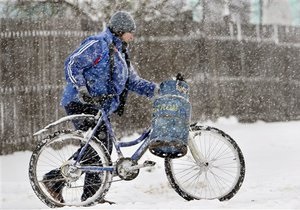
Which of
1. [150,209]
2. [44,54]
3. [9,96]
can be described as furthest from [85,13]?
[150,209]

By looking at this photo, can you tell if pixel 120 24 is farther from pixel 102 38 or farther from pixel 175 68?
pixel 175 68

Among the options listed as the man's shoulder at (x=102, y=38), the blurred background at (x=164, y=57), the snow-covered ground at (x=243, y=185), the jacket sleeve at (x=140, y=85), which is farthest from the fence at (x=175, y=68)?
the man's shoulder at (x=102, y=38)

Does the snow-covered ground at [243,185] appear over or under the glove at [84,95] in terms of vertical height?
under

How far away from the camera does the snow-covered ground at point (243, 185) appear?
5.16 meters

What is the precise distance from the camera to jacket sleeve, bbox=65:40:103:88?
5.27 m

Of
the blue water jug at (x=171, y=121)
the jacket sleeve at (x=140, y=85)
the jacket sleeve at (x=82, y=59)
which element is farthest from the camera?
the jacket sleeve at (x=140, y=85)

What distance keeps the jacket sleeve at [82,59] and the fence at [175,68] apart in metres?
4.48

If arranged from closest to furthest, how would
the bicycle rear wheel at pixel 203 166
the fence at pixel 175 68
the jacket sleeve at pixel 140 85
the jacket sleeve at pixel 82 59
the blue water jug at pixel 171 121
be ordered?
the blue water jug at pixel 171 121
the jacket sleeve at pixel 82 59
the bicycle rear wheel at pixel 203 166
the jacket sleeve at pixel 140 85
the fence at pixel 175 68

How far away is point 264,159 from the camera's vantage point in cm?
830

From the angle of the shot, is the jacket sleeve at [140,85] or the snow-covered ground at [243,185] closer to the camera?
the snow-covered ground at [243,185]

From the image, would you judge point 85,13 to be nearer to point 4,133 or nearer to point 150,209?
point 4,133

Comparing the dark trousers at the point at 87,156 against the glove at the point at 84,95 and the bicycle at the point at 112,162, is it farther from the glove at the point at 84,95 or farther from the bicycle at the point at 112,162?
the glove at the point at 84,95

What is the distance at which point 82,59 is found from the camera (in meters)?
5.29

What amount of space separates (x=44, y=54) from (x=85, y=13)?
1.32 metres
